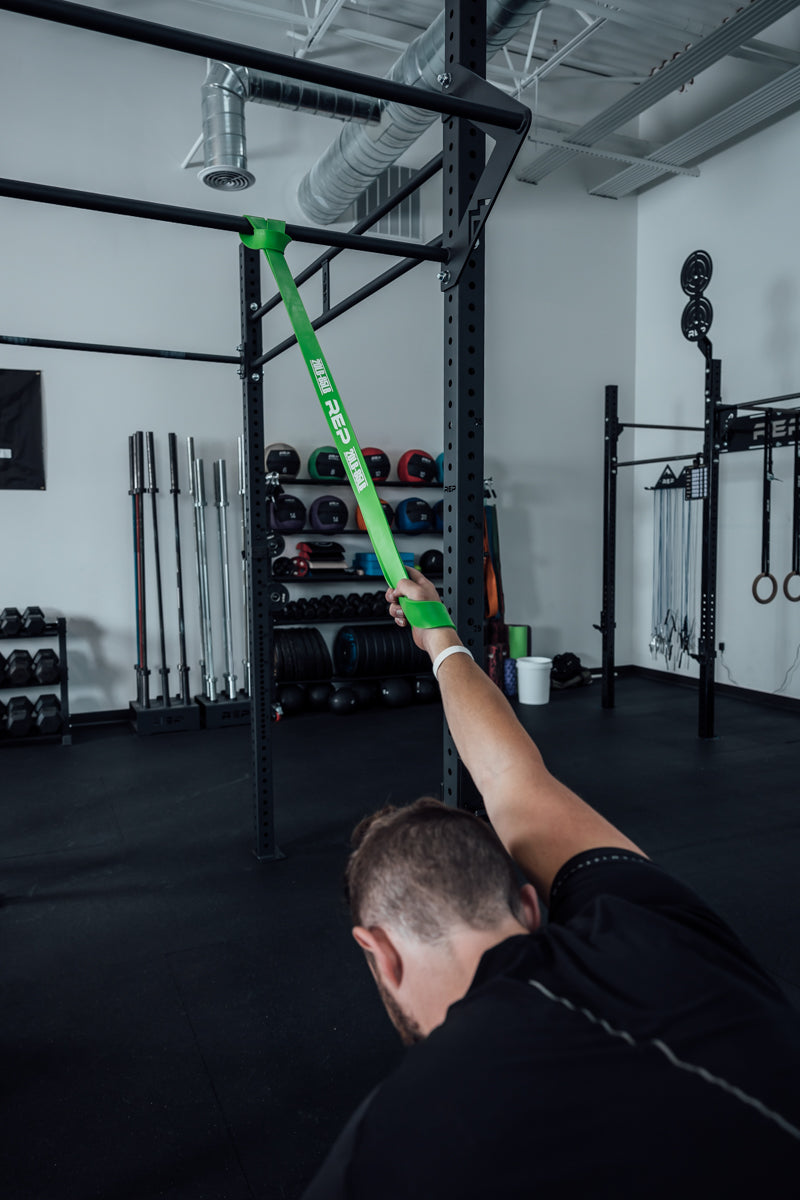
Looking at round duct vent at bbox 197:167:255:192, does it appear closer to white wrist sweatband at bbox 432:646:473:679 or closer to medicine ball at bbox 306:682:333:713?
medicine ball at bbox 306:682:333:713

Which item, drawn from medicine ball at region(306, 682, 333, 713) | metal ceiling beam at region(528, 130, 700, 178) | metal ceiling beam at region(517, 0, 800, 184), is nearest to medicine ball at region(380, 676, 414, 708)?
medicine ball at region(306, 682, 333, 713)

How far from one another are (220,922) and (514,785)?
1.86 m

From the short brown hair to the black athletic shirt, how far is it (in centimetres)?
7

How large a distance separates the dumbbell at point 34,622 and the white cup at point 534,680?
3.20m

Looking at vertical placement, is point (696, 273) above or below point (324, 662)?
above

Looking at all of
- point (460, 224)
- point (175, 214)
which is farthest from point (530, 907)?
point (175, 214)

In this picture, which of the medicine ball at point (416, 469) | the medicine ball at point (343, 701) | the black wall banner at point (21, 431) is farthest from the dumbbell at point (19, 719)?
the medicine ball at point (416, 469)

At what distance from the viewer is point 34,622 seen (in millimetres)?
4691

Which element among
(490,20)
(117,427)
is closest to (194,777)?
(117,427)

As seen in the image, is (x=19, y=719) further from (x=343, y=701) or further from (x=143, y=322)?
(x=143, y=322)

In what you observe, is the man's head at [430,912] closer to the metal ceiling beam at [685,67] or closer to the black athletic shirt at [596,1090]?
the black athletic shirt at [596,1090]

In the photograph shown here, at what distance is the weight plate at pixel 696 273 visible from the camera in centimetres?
571

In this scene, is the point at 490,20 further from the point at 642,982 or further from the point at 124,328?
the point at 642,982

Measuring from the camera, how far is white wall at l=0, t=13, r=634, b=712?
4957 mm
